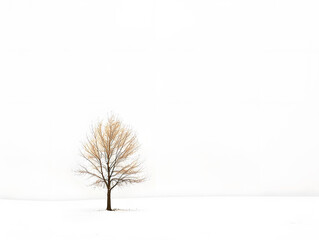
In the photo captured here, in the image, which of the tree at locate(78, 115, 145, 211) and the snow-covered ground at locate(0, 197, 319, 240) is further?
the tree at locate(78, 115, 145, 211)

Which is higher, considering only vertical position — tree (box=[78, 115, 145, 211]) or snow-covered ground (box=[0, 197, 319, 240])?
tree (box=[78, 115, 145, 211])

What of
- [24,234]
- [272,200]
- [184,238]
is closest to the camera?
[184,238]

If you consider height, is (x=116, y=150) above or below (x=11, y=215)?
above

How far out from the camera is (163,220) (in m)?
25.8

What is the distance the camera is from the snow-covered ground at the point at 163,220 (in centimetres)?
2056

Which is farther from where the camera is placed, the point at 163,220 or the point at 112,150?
the point at 112,150

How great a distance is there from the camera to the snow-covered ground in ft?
67.5

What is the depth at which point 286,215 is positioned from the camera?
2870 cm

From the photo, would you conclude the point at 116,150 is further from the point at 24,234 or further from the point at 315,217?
the point at 315,217

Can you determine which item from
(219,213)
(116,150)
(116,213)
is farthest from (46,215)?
(219,213)

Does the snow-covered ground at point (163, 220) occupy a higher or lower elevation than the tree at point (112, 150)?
lower

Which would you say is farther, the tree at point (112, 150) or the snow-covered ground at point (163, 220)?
the tree at point (112, 150)

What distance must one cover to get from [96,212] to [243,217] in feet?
36.2

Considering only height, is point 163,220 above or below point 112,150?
below
